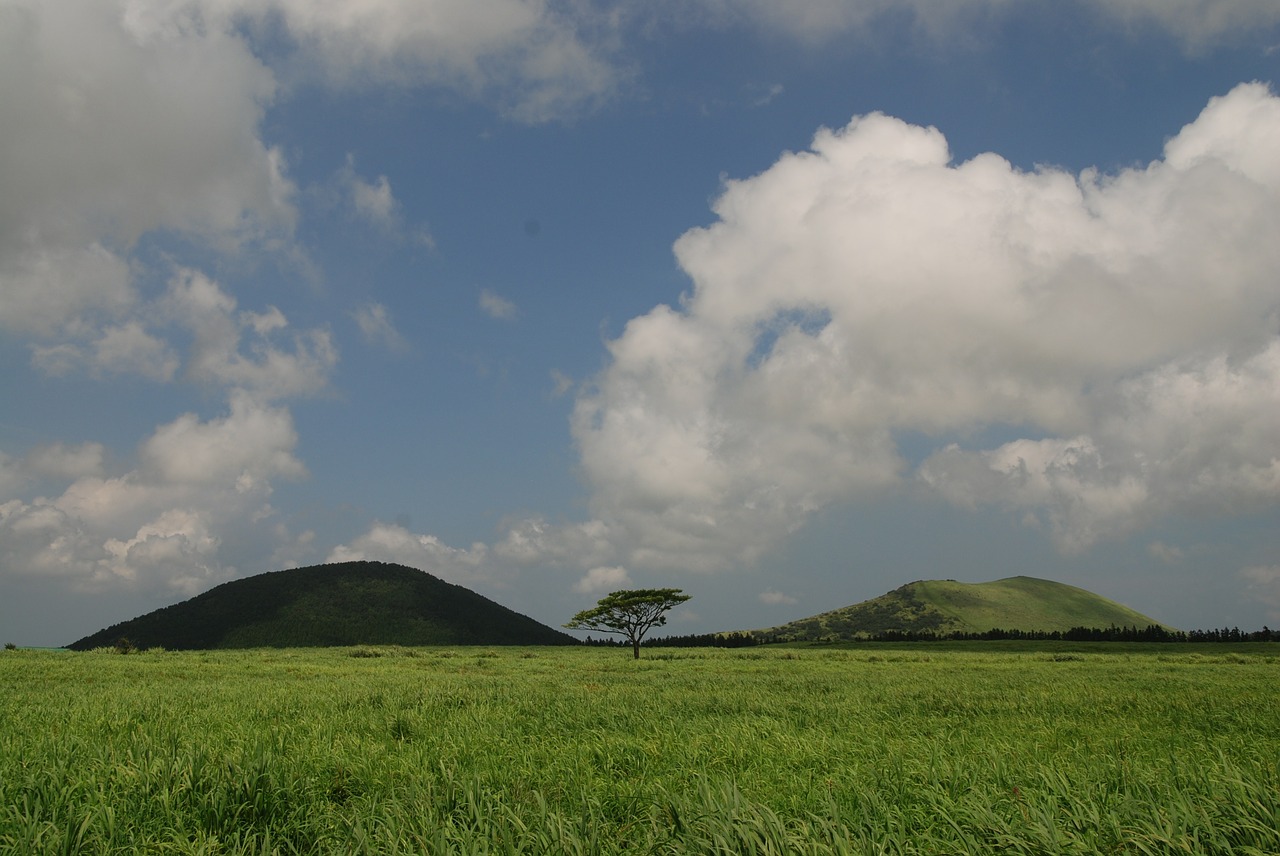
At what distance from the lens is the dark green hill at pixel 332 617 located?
12300 centimetres

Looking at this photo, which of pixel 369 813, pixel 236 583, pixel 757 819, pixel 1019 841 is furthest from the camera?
pixel 236 583

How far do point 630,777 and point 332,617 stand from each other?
466 feet

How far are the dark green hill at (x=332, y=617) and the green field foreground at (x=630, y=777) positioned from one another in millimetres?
115941

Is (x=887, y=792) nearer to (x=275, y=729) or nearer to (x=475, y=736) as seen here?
(x=475, y=736)

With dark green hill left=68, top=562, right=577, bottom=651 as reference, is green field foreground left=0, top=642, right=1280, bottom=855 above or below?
below

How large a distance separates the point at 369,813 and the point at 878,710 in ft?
35.8

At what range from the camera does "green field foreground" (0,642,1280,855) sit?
4711 millimetres

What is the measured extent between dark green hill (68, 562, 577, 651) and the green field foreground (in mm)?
115941

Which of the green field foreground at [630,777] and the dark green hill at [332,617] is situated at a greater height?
the dark green hill at [332,617]

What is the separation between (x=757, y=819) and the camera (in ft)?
14.9

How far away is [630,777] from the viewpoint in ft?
24.5

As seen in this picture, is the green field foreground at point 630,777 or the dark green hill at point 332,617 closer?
the green field foreground at point 630,777

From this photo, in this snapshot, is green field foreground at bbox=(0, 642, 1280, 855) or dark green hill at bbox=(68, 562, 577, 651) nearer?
green field foreground at bbox=(0, 642, 1280, 855)

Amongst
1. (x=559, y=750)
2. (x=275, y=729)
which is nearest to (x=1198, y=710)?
(x=559, y=750)
